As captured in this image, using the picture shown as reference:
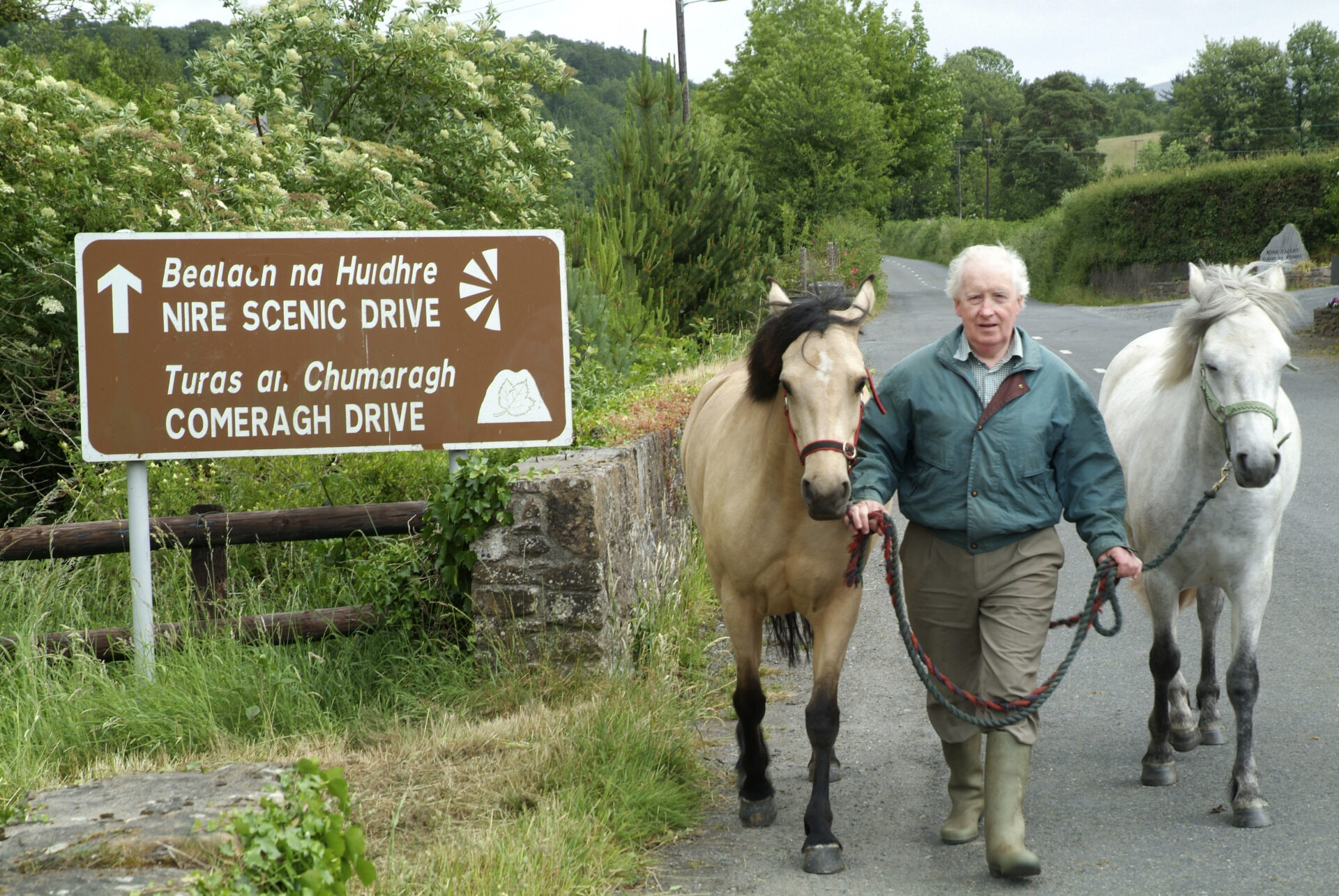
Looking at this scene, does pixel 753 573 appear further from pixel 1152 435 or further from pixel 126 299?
pixel 126 299

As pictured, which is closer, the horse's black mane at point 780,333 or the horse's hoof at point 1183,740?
the horse's black mane at point 780,333

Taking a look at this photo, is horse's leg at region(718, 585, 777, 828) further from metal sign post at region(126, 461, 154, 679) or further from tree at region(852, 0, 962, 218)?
tree at region(852, 0, 962, 218)

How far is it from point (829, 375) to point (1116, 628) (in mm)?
1326

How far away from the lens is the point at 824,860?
3.66 m

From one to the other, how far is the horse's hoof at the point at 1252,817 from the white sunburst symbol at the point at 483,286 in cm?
391

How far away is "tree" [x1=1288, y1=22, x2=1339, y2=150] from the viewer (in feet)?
227

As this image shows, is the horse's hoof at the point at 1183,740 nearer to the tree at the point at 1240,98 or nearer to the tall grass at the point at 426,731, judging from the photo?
the tall grass at the point at 426,731

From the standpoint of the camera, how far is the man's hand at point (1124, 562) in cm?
358

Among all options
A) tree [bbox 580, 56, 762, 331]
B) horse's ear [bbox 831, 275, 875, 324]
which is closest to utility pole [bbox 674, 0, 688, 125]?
tree [bbox 580, 56, 762, 331]

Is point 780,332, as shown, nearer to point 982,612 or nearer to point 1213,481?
point 982,612

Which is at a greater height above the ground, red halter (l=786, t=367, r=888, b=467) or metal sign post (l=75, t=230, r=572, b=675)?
metal sign post (l=75, t=230, r=572, b=675)

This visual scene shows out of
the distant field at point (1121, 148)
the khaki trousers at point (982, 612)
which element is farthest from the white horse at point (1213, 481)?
the distant field at point (1121, 148)

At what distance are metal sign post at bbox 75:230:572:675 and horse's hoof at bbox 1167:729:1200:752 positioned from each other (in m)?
3.13

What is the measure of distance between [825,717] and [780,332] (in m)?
1.38
